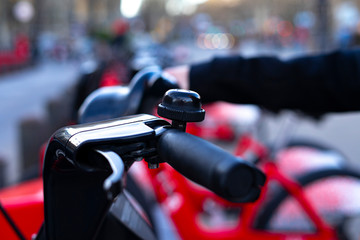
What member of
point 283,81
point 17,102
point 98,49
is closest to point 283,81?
point 283,81

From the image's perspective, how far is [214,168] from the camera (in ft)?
1.83

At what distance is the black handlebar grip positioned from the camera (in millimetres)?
547

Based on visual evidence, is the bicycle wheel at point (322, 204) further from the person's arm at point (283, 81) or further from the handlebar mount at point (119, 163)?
the handlebar mount at point (119, 163)

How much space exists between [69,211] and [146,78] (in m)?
0.40

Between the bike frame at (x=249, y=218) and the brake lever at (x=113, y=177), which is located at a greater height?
the brake lever at (x=113, y=177)

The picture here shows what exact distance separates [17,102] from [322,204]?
948 centimetres

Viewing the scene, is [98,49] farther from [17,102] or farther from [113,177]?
[113,177]

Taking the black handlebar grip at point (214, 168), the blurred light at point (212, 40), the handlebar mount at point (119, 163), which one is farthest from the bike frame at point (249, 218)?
the blurred light at point (212, 40)

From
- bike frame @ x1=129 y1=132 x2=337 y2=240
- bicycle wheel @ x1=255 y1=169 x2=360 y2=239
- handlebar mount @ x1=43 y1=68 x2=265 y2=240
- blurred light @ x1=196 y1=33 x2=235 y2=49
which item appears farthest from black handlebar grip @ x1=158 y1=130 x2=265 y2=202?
blurred light @ x1=196 y1=33 x2=235 y2=49

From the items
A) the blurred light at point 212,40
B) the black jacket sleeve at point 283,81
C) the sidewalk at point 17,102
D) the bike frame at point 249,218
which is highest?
the black jacket sleeve at point 283,81

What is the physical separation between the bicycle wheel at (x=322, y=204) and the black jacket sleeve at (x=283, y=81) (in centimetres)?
86

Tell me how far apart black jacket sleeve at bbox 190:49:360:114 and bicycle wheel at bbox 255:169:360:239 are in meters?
0.86

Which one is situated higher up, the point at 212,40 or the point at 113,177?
the point at 113,177

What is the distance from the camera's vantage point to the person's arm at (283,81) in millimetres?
1521
